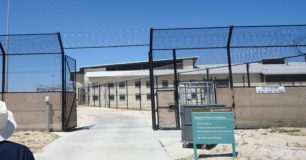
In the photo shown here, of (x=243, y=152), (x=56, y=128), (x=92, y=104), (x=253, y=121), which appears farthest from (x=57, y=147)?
(x=92, y=104)

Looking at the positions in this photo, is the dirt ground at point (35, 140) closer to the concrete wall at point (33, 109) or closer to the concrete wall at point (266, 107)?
the concrete wall at point (33, 109)

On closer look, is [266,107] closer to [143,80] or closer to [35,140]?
[35,140]

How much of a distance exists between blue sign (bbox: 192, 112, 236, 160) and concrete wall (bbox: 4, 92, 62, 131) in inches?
330

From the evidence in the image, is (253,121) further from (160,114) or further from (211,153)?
(211,153)

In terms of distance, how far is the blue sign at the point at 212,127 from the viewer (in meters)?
8.73

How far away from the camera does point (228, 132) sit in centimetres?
872

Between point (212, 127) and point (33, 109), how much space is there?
30.9 feet

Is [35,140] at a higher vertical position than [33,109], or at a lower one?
lower

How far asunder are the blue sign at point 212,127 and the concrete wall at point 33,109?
8392mm

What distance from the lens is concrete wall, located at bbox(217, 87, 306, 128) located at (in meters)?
14.8

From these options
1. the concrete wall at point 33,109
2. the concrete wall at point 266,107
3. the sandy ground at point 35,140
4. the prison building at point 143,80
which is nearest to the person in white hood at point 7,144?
the sandy ground at point 35,140

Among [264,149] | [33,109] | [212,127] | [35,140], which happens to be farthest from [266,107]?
[33,109]

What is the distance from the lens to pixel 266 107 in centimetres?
1495

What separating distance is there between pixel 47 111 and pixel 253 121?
8.91 m
